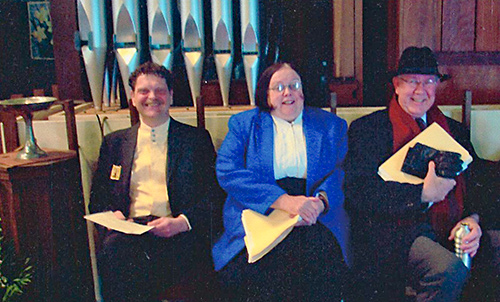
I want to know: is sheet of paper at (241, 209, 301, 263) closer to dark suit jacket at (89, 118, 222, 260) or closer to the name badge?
dark suit jacket at (89, 118, 222, 260)

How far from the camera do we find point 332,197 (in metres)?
2.18

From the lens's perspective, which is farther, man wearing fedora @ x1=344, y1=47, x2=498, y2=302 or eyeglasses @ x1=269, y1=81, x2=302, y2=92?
eyeglasses @ x1=269, y1=81, x2=302, y2=92

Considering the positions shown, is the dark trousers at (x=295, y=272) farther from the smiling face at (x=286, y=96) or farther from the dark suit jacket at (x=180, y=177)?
the smiling face at (x=286, y=96)

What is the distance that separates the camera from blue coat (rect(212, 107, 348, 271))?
2178mm

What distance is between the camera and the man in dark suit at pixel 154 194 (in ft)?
7.16

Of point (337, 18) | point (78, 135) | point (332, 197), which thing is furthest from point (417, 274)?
point (78, 135)

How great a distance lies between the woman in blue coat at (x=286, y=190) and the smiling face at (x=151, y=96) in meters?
0.29

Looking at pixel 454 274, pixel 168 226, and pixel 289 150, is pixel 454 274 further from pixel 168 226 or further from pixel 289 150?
pixel 168 226

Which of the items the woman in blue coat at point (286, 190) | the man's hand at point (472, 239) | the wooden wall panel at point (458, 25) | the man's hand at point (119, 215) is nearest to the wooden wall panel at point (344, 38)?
the wooden wall panel at point (458, 25)

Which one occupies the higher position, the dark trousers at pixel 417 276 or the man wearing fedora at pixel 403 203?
the man wearing fedora at pixel 403 203

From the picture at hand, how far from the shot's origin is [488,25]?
106 inches

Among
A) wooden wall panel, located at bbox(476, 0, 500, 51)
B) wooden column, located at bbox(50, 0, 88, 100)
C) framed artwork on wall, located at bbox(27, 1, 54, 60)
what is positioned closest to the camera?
wooden wall panel, located at bbox(476, 0, 500, 51)

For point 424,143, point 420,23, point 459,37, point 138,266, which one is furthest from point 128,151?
point 459,37

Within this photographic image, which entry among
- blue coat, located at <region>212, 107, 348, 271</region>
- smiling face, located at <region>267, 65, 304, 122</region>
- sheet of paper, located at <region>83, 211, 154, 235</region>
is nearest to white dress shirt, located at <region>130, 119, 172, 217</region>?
sheet of paper, located at <region>83, 211, 154, 235</region>
